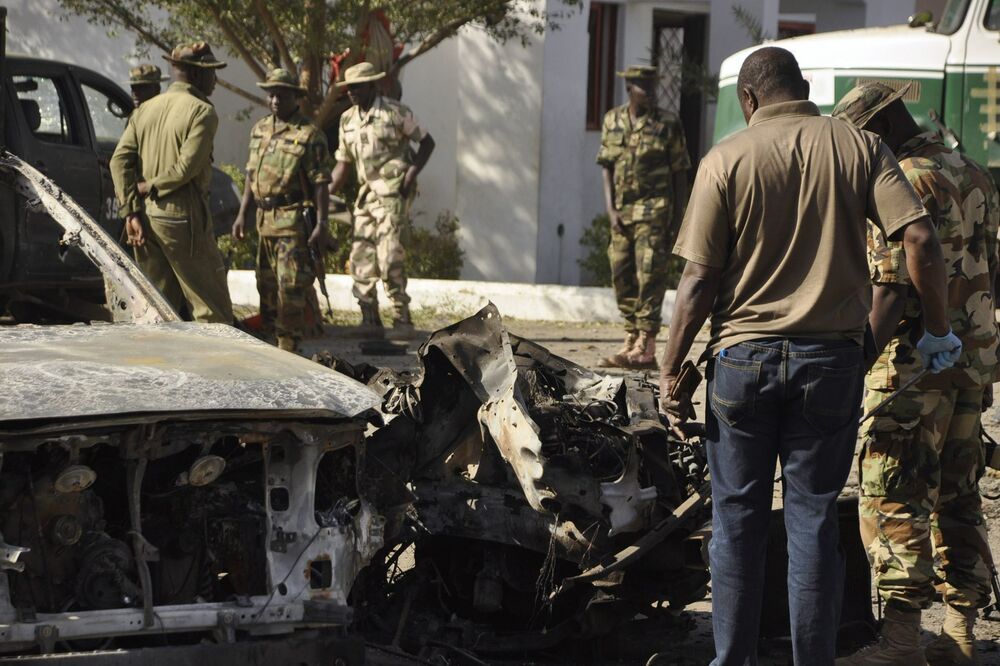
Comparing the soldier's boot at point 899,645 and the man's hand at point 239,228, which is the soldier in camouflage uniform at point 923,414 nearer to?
the soldier's boot at point 899,645

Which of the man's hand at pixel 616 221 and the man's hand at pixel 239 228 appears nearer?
the man's hand at pixel 239 228

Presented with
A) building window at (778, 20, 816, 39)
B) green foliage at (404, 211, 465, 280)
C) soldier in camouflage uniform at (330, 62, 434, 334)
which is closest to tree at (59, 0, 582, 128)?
soldier in camouflage uniform at (330, 62, 434, 334)

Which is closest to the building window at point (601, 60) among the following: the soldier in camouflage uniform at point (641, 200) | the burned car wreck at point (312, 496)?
the soldier in camouflage uniform at point (641, 200)

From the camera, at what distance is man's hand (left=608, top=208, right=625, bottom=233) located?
405 inches

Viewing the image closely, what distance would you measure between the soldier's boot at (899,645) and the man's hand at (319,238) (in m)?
5.65

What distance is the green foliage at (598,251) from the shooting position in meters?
15.1

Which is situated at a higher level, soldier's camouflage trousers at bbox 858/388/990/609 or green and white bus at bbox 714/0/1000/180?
green and white bus at bbox 714/0/1000/180

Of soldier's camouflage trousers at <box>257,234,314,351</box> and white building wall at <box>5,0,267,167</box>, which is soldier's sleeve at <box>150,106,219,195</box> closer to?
soldier's camouflage trousers at <box>257,234,314,351</box>

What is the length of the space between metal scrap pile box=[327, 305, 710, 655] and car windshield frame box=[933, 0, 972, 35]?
7.03 m

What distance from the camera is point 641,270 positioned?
1024cm

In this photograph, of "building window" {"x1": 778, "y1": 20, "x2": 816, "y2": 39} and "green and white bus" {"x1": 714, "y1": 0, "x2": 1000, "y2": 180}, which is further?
"building window" {"x1": 778, "y1": 20, "x2": 816, "y2": 39}

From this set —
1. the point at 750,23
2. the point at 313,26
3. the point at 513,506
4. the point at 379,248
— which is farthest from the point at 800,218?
the point at 750,23

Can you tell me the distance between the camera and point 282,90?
945 cm

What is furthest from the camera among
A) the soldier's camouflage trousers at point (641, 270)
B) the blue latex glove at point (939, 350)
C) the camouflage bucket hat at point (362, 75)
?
the camouflage bucket hat at point (362, 75)
